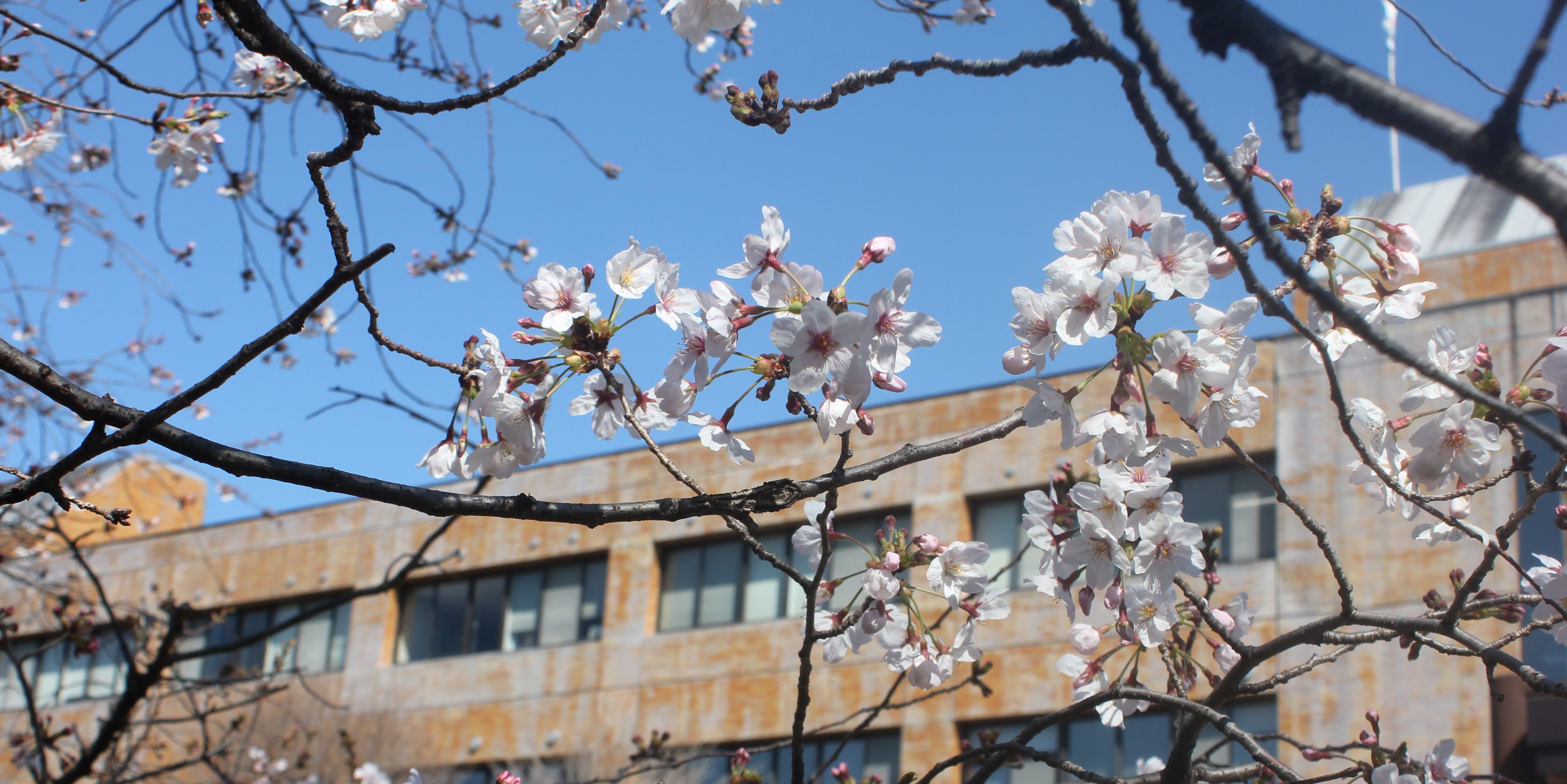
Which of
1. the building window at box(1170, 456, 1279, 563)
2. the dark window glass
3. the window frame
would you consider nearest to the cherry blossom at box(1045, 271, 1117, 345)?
the dark window glass

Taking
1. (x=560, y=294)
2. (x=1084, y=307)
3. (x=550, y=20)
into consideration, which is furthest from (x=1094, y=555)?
(x=550, y=20)

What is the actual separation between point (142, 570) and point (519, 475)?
27.1 ft

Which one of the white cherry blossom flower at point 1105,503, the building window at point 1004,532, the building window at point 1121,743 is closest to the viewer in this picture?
the white cherry blossom flower at point 1105,503

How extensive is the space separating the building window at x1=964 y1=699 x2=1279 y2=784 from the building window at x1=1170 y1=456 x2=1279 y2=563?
1.74 meters

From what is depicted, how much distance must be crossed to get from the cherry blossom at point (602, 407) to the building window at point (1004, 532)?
1330cm

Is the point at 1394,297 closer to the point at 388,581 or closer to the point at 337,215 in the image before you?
the point at 337,215

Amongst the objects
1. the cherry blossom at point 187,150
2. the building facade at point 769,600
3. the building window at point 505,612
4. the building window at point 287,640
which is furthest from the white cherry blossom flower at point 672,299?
the building window at point 287,640

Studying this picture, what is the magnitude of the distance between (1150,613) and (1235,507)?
480 inches

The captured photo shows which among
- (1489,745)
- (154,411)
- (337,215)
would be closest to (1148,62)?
(337,215)

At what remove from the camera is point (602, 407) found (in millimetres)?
2734

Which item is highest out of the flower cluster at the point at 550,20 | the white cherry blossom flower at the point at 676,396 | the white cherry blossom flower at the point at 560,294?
the flower cluster at the point at 550,20

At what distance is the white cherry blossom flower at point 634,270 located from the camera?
2.68 meters

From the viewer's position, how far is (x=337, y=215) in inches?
90.9

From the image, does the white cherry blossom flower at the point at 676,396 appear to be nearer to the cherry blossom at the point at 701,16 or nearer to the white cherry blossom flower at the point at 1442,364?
the cherry blossom at the point at 701,16
